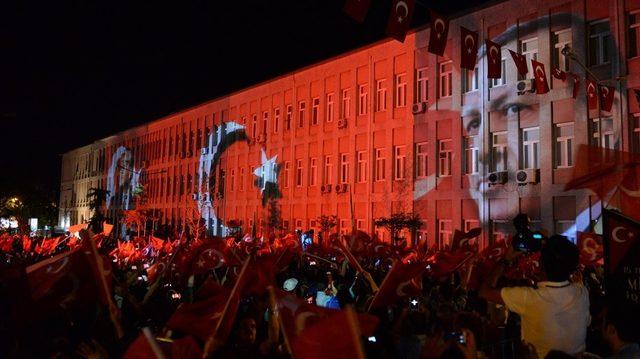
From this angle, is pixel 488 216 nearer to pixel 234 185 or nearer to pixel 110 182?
pixel 234 185

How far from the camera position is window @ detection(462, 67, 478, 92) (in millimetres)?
25031

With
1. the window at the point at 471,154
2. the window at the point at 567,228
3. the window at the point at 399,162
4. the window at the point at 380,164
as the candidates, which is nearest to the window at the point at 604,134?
the window at the point at 567,228

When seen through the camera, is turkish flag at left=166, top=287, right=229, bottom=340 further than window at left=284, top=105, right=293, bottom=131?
No

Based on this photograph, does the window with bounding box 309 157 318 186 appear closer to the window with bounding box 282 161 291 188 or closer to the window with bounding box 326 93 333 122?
the window with bounding box 282 161 291 188

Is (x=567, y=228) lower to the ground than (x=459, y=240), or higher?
higher

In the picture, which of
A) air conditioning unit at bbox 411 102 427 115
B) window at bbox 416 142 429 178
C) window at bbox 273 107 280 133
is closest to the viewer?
air conditioning unit at bbox 411 102 427 115

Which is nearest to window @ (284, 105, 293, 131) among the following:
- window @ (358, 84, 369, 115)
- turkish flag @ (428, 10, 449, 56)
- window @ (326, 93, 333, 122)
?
window @ (326, 93, 333, 122)

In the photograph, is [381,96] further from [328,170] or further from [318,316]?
[318,316]

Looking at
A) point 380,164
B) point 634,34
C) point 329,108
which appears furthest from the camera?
point 329,108

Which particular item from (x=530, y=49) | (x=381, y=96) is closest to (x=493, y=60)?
(x=530, y=49)

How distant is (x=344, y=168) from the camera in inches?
1252

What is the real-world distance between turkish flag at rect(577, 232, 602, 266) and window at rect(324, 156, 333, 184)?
22.1 meters

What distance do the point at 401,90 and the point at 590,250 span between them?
18538 mm

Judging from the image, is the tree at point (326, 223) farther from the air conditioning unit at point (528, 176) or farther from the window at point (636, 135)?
the window at point (636, 135)
